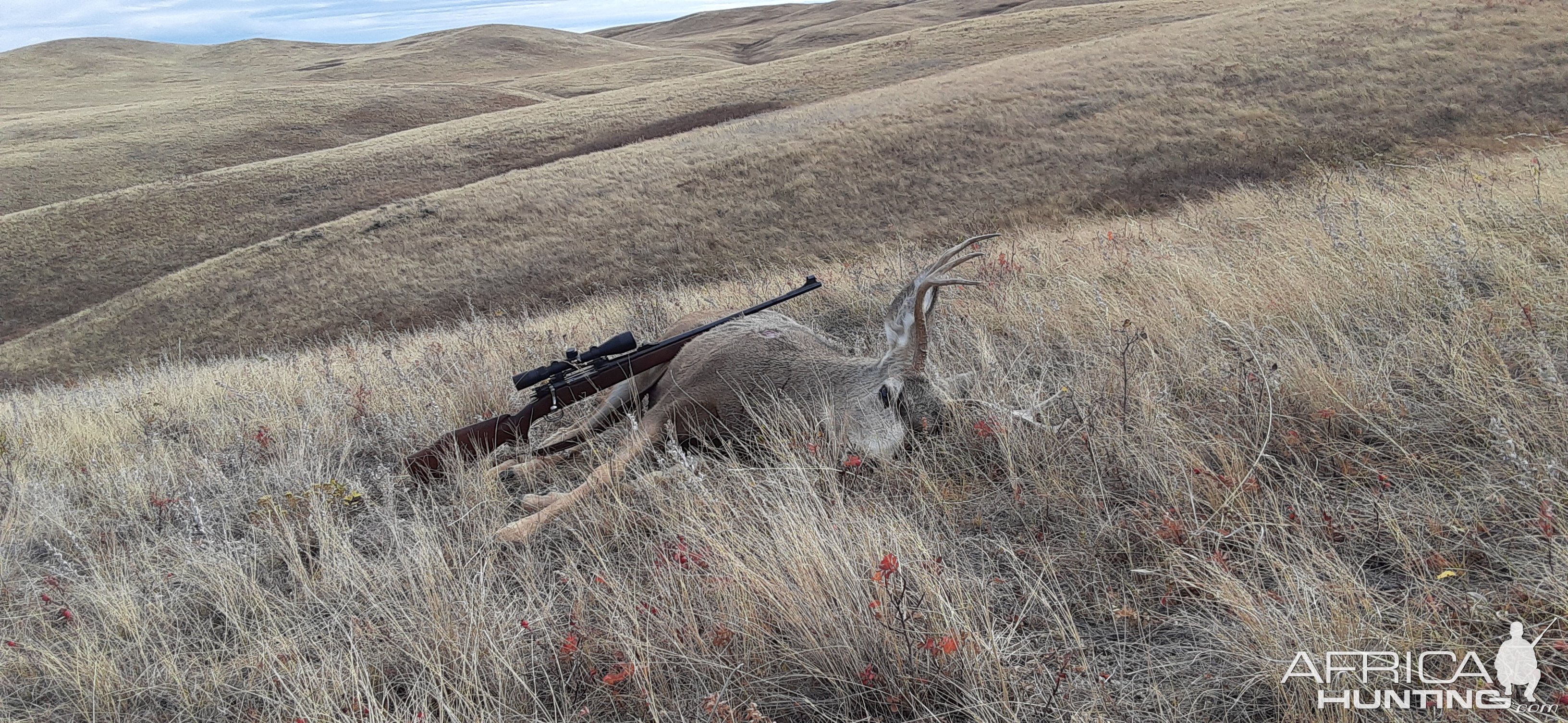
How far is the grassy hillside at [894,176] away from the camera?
2014 centimetres

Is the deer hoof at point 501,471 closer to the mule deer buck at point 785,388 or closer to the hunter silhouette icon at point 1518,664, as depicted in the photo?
the mule deer buck at point 785,388

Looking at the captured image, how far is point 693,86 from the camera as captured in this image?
4394 centimetres

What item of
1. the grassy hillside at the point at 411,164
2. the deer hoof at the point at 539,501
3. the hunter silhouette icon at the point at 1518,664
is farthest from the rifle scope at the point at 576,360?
the grassy hillside at the point at 411,164

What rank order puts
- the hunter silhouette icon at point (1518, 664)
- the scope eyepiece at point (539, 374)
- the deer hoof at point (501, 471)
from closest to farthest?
the hunter silhouette icon at point (1518, 664), the deer hoof at point (501, 471), the scope eyepiece at point (539, 374)

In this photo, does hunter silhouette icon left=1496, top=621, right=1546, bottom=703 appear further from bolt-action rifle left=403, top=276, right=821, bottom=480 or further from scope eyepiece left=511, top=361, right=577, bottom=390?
scope eyepiece left=511, top=361, right=577, bottom=390

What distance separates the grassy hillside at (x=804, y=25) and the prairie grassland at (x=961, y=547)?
214ft

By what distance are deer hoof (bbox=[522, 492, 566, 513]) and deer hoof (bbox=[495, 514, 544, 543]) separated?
15 centimetres

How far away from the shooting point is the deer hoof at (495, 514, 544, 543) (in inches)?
129

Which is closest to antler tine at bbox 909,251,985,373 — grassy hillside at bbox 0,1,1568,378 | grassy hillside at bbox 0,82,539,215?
grassy hillside at bbox 0,1,1568,378

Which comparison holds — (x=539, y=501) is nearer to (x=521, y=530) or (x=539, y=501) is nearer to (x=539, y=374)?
(x=521, y=530)

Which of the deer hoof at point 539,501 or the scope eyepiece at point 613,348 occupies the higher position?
the scope eyepiece at point 613,348

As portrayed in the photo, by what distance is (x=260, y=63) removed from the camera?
94.4 meters

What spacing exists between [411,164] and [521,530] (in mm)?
36097

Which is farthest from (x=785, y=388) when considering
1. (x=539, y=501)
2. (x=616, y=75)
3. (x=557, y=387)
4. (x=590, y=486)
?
(x=616, y=75)
